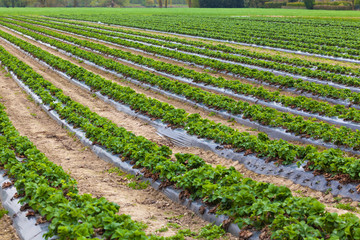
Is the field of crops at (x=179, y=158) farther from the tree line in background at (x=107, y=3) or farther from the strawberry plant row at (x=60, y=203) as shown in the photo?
the tree line in background at (x=107, y=3)

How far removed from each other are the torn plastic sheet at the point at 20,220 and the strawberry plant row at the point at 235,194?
2.68 feet

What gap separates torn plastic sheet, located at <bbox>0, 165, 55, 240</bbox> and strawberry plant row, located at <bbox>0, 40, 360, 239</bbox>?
818 mm

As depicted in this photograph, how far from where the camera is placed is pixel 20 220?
273 inches

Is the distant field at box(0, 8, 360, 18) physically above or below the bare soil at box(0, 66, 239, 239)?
above

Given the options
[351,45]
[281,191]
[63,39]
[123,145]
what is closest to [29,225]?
[123,145]

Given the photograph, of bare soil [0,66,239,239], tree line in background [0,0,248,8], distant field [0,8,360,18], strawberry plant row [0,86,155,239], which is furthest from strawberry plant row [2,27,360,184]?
tree line in background [0,0,248,8]

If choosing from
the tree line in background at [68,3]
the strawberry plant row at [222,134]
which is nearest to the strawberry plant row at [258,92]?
the strawberry plant row at [222,134]

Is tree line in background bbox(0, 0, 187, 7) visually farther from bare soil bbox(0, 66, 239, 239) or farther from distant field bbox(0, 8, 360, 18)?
bare soil bbox(0, 66, 239, 239)

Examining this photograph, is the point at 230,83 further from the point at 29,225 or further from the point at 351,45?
the point at 351,45

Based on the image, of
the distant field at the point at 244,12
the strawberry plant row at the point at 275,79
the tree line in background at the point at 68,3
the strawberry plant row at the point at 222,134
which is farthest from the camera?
the tree line in background at the point at 68,3

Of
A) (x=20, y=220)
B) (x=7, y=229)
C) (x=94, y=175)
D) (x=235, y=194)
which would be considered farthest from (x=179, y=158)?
(x=7, y=229)

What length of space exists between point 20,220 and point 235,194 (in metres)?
3.63

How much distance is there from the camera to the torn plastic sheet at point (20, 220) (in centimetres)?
649

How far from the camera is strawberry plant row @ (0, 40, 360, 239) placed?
222 inches
